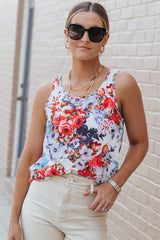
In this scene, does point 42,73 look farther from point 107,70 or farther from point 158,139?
point 107,70

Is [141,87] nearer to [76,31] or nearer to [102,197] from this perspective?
[76,31]

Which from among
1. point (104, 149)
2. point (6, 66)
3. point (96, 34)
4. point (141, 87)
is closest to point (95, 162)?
point (104, 149)

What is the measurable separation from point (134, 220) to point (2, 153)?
14.8ft

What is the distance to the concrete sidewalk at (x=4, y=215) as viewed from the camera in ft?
18.0

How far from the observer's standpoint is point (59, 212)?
7.50 ft

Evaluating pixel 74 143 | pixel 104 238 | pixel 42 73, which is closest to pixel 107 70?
pixel 74 143

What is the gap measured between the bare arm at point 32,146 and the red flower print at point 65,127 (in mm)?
181

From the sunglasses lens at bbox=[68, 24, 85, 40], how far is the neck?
0.13 meters

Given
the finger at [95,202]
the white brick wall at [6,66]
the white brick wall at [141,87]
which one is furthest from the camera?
the white brick wall at [6,66]

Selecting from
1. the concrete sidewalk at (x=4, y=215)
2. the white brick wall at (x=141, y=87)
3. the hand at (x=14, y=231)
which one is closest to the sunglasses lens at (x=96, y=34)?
the hand at (x=14, y=231)

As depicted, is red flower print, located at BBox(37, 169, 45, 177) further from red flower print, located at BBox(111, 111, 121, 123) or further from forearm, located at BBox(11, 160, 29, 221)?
red flower print, located at BBox(111, 111, 121, 123)

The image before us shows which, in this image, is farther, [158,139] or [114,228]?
[114,228]

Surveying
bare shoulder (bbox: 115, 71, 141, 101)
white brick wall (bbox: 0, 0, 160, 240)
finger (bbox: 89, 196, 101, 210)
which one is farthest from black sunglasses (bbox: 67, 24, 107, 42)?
white brick wall (bbox: 0, 0, 160, 240)

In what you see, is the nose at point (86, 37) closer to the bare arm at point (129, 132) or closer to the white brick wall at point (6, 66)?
the bare arm at point (129, 132)
